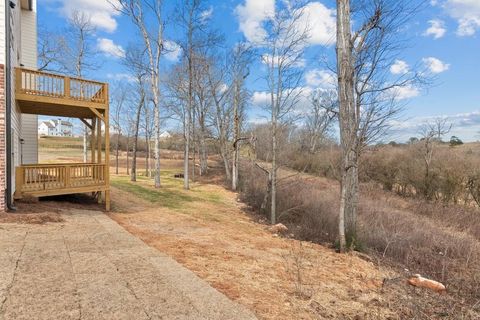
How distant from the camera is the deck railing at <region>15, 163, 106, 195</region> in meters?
9.22

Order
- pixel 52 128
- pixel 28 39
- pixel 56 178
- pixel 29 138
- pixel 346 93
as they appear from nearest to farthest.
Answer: pixel 346 93, pixel 56 178, pixel 29 138, pixel 28 39, pixel 52 128

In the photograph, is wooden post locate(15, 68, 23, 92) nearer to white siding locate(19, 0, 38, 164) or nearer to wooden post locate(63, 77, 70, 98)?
wooden post locate(63, 77, 70, 98)

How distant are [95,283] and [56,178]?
722 cm

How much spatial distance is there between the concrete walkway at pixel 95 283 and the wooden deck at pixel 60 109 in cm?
359

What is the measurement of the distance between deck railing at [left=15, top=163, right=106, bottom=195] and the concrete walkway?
3.39 meters

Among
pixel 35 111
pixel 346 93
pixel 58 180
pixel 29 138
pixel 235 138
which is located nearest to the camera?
pixel 346 93

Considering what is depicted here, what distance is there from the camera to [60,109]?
10.7 m

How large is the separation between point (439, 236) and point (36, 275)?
11.2 m

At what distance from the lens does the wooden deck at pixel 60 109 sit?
9.17 m

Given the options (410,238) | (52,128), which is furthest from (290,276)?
(52,128)

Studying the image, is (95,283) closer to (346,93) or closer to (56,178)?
(346,93)

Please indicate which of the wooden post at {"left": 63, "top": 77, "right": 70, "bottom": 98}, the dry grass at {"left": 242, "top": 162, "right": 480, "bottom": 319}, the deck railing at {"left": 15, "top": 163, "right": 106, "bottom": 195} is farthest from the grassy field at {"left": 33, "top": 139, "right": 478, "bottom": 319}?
the wooden post at {"left": 63, "top": 77, "right": 70, "bottom": 98}

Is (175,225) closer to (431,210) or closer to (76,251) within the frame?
(76,251)

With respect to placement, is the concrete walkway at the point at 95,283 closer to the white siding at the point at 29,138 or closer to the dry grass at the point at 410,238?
the dry grass at the point at 410,238
